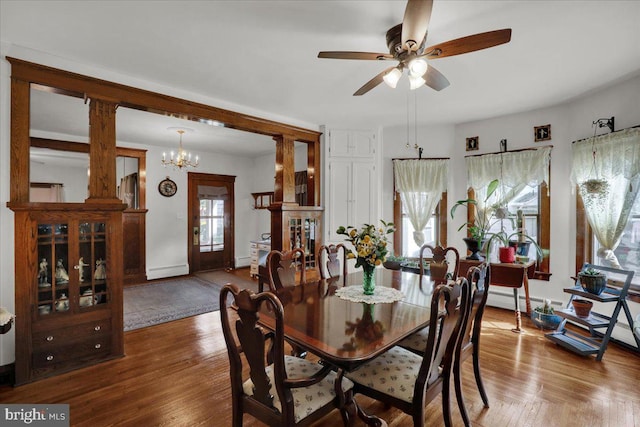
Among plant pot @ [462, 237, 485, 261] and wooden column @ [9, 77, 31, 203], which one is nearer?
wooden column @ [9, 77, 31, 203]

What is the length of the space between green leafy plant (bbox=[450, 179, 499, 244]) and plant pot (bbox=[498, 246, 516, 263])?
0.84ft

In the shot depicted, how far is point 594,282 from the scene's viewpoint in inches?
114

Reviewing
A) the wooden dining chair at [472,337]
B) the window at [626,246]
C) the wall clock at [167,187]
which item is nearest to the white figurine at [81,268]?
the wooden dining chair at [472,337]

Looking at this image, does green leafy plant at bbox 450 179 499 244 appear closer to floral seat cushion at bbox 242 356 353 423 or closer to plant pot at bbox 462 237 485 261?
plant pot at bbox 462 237 485 261

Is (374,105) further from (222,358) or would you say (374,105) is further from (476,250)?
(222,358)

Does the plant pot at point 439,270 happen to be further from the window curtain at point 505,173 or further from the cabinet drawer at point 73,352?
the cabinet drawer at point 73,352

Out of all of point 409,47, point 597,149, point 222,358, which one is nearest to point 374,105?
point 409,47

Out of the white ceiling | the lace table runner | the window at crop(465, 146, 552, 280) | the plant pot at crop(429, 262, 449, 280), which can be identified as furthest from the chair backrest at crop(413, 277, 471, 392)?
the window at crop(465, 146, 552, 280)

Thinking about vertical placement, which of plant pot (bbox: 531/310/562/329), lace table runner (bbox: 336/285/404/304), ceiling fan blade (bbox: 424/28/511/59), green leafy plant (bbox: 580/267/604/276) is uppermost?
ceiling fan blade (bbox: 424/28/511/59)

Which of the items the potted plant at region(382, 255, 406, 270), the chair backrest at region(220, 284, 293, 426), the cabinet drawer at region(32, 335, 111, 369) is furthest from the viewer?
the potted plant at region(382, 255, 406, 270)

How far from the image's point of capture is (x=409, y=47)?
5.83ft

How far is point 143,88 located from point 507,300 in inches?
197

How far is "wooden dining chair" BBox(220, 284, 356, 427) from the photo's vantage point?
1315 mm

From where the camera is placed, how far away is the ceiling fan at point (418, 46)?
1.55 metres
